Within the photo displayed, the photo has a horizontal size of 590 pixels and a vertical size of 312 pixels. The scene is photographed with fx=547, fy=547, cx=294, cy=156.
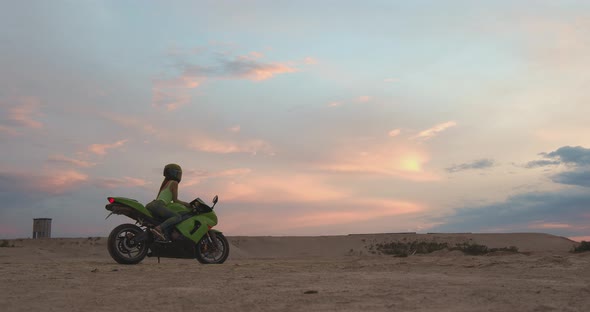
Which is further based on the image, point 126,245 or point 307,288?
point 126,245

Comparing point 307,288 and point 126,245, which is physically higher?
point 126,245

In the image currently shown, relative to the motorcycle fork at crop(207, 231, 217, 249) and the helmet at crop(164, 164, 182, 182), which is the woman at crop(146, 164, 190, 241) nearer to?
the helmet at crop(164, 164, 182, 182)

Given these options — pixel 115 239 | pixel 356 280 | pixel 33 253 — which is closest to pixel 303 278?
pixel 356 280

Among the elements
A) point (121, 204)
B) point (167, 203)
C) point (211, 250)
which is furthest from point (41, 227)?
point (121, 204)

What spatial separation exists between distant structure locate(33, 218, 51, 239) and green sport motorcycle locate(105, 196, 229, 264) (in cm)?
1841

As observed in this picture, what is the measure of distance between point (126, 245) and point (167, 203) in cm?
125

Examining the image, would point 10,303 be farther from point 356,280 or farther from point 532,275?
point 532,275

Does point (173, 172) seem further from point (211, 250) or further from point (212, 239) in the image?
point (211, 250)

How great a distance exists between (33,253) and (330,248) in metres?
15.1

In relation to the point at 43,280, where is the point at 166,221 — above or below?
above

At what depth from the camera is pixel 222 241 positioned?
42.2 ft

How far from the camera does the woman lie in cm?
1172

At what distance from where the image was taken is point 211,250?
41.7 feet

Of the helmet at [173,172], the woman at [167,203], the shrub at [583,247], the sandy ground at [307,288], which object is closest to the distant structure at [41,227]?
the woman at [167,203]
